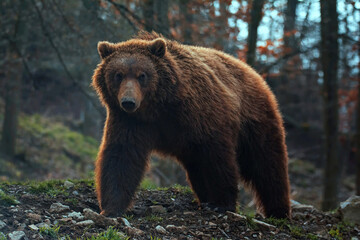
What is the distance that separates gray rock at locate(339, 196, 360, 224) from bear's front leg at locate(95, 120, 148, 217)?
116 inches

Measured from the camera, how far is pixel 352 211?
6.36 metres

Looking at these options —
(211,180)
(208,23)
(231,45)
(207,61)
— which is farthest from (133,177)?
(208,23)

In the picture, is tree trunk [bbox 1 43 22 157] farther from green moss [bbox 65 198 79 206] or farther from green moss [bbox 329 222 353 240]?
green moss [bbox 329 222 353 240]

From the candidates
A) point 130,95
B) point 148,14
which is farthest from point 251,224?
point 148,14

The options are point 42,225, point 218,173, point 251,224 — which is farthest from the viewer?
point 218,173

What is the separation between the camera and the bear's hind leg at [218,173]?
5.58 m

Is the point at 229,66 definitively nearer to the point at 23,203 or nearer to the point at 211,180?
the point at 211,180

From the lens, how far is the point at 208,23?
1218 cm

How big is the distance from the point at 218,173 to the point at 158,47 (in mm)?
1708

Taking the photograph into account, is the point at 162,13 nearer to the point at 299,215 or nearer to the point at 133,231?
the point at 299,215

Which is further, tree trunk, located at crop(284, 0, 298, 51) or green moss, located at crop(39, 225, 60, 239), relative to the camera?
tree trunk, located at crop(284, 0, 298, 51)

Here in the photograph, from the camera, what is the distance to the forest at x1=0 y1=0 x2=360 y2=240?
16.5ft

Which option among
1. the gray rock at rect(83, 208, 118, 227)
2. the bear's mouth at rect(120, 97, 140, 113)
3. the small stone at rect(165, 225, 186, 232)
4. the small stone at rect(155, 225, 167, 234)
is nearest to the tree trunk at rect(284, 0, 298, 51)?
the bear's mouth at rect(120, 97, 140, 113)

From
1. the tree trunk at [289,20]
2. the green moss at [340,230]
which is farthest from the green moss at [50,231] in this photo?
the tree trunk at [289,20]
